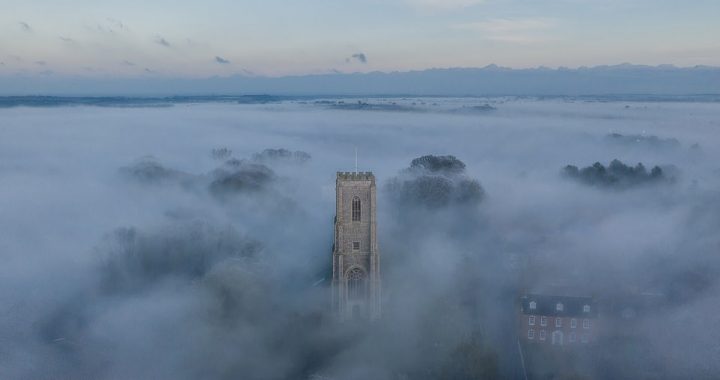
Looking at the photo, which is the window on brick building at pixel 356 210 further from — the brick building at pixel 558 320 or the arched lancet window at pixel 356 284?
the brick building at pixel 558 320

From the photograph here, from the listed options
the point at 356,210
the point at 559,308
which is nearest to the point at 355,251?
the point at 356,210

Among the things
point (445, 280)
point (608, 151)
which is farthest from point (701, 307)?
point (608, 151)

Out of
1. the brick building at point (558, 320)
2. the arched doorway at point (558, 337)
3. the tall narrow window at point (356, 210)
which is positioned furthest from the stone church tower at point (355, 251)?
the arched doorway at point (558, 337)

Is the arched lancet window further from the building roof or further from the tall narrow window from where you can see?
the building roof

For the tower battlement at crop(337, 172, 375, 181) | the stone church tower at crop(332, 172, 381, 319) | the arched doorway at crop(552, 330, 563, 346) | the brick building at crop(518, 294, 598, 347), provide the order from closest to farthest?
the brick building at crop(518, 294, 598, 347), the arched doorway at crop(552, 330, 563, 346), the tower battlement at crop(337, 172, 375, 181), the stone church tower at crop(332, 172, 381, 319)

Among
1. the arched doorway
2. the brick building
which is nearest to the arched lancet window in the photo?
the brick building

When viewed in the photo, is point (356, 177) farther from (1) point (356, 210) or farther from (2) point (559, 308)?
(2) point (559, 308)
